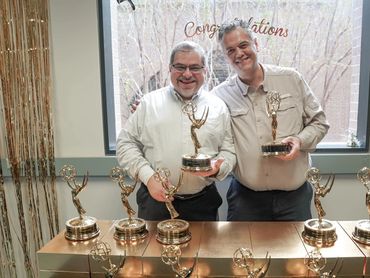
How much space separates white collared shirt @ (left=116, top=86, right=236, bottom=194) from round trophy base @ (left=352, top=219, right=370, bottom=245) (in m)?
0.55

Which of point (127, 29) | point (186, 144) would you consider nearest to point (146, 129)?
point (186, 144)

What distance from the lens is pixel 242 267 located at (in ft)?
3.86

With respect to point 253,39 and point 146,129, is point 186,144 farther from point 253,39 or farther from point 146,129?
point 253,39

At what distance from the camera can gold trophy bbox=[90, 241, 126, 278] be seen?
1.21m

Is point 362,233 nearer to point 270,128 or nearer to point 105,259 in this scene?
point 270,128

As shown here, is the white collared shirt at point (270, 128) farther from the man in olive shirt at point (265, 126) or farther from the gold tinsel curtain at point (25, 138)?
the gold tinsel curtain at point (25, 138)

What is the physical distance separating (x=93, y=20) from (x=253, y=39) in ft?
3.10

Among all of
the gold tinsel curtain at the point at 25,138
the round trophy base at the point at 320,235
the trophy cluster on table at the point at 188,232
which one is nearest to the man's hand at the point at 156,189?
the trophy cluster on table at the point at 188,232

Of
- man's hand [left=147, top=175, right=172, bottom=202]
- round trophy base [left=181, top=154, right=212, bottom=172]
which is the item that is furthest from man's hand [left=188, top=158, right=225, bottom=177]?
man's hand [left=147, top=175, right=172, bottom=202]

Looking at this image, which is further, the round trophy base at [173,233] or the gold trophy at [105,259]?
the round trophy base at [173,233]

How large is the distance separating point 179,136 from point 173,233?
0.51 m

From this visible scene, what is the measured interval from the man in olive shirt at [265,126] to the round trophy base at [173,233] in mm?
545

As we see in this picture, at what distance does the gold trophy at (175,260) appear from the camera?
1153 millimetres

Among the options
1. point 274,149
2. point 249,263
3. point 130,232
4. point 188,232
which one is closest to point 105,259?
point 130,232
